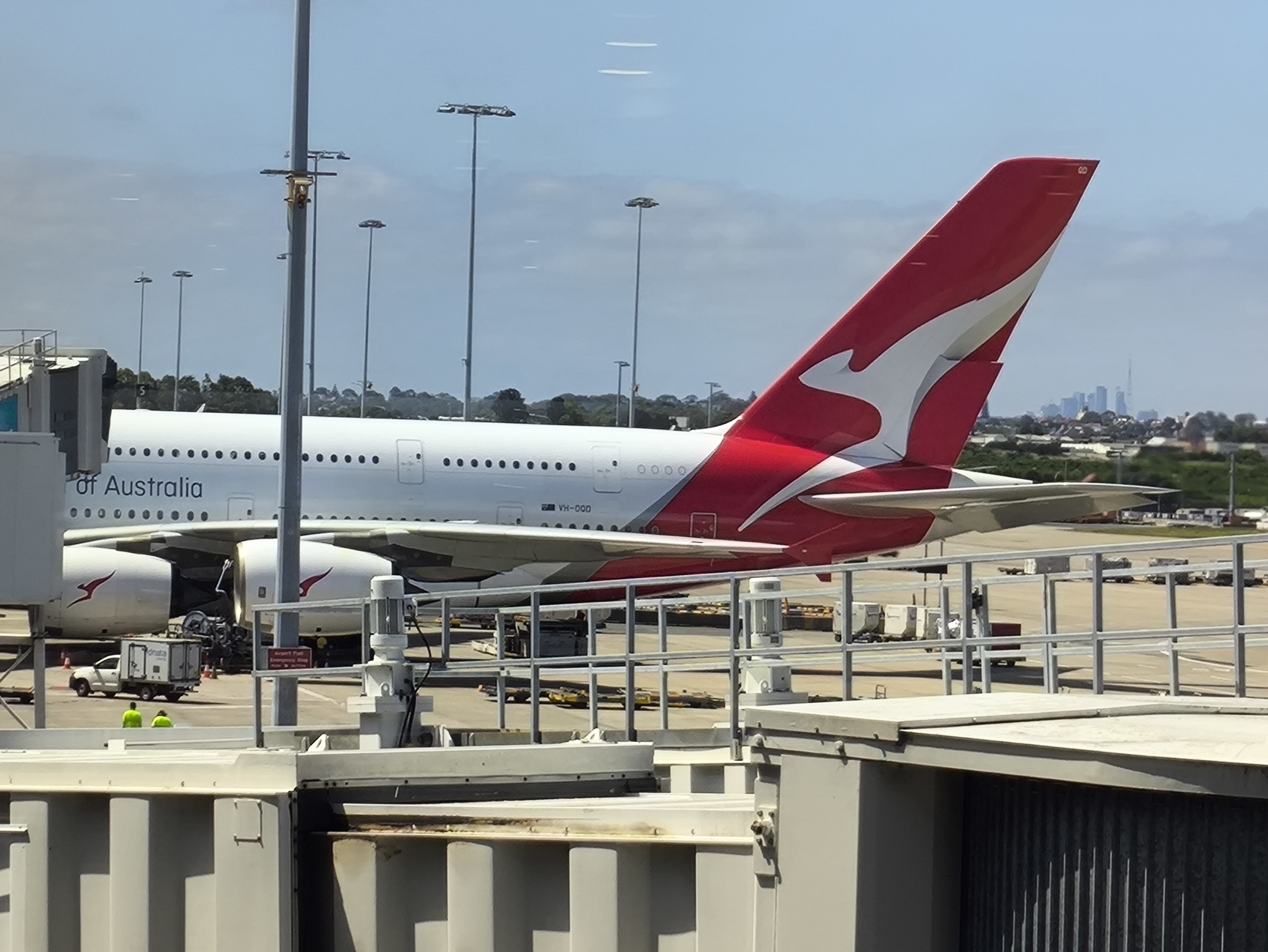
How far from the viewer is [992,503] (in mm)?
30734

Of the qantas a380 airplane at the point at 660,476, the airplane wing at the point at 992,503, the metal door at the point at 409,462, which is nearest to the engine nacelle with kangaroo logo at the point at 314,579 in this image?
the qantas a380 airplane at the point at 660,476

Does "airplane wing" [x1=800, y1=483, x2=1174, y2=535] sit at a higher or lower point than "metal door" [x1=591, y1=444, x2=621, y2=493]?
lower

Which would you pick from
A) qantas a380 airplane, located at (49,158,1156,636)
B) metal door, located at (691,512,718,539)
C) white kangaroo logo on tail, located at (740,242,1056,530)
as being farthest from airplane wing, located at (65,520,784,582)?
white kangaroo logo on tail, located at (740,242,1056,530)

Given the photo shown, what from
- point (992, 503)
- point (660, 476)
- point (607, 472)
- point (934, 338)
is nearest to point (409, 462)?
point (607, 472)

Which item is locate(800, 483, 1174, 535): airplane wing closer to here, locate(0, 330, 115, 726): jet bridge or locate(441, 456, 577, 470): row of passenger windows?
locate(441, 456, 577, 470): row of passenger windows

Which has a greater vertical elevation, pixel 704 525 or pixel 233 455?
pixel 233 455

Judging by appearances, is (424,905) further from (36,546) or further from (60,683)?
(60,683)

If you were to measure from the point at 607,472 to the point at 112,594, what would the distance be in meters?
10.4

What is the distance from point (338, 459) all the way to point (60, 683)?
7.44m

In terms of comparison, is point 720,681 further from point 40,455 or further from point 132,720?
point 40,455

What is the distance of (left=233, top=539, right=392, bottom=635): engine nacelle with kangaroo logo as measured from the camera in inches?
1118

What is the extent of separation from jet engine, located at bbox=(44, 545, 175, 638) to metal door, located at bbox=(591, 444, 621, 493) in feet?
29.6

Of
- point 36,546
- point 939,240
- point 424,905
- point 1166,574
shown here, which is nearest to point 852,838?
point 424,905

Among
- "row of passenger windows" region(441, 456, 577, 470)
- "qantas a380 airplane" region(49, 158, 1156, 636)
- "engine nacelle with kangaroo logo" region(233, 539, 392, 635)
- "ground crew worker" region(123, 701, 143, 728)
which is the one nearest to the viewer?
"ground crew worker" region(123, 701, 143, 728)
